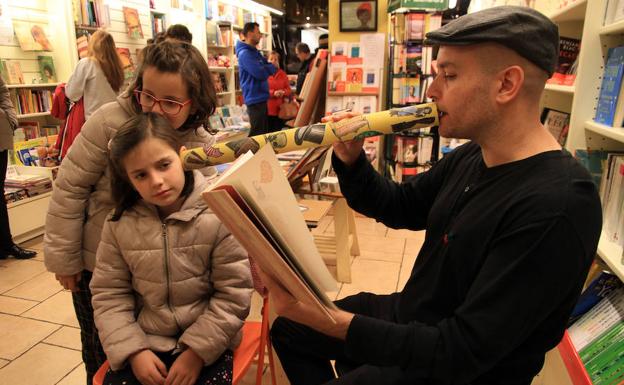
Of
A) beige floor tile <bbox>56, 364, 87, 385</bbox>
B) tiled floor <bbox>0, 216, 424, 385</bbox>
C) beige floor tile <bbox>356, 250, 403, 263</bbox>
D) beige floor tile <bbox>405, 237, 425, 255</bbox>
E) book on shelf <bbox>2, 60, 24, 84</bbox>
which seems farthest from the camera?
book on shelf <bbox>2, 60, 24, 84</bbox>

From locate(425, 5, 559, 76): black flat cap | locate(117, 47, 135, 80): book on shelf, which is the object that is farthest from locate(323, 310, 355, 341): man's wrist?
locate(117, 47, 135, 80): book on shelf

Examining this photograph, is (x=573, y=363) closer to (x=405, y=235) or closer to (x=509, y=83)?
(x=509, y=83)

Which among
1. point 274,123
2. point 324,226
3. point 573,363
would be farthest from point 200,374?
point 274,123

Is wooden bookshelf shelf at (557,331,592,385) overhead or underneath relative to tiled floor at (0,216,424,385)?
overhead

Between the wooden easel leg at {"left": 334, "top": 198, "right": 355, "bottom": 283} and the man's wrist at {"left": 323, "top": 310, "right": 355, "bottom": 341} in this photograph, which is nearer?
the man's wrist at {"left": 323, "top": 310, "right": 355, "bottom": 341}

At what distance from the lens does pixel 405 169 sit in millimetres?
4844

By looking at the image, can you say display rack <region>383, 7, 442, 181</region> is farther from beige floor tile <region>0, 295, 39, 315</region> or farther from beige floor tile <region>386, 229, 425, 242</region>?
beige floor tile <region>0, 295, 39, 315</region>

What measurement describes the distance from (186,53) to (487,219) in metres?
1.02

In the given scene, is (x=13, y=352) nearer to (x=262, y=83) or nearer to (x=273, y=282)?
(x=273, y=282)

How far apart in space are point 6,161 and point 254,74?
9.49ft

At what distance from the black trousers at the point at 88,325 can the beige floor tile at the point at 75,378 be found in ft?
1.83

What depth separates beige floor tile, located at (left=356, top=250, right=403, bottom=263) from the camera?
3459 mm

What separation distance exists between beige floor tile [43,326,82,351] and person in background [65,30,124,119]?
1646mm

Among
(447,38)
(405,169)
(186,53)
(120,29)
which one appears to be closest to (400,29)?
(405,169)
